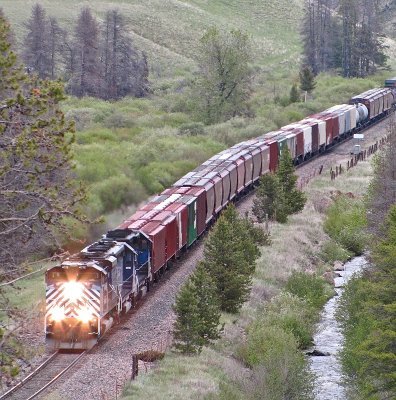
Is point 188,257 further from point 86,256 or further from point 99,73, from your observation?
point 99,73

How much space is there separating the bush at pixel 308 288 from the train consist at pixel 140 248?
4921mm

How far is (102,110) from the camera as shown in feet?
247

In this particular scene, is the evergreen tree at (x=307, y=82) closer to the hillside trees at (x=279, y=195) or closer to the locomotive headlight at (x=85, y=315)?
the hillside trees at (x=279, y=195)

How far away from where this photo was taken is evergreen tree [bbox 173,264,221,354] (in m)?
25.9

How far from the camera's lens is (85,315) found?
25188mm

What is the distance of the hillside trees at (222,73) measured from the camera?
250 feet

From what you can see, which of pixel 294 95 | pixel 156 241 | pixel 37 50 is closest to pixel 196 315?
pixel 156 241

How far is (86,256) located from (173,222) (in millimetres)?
8356

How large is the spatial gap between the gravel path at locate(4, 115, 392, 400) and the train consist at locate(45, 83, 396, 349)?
528 mm

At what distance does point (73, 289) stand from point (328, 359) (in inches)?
428

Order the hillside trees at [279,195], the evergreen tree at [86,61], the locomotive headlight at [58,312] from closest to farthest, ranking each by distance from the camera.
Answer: the locomotive headlight at [58,312] → the hillside trees at [279,195] → the evergreen tree at [86,61]

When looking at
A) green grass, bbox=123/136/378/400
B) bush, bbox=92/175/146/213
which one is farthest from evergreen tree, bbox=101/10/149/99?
bush, bbox=92/175/146/213

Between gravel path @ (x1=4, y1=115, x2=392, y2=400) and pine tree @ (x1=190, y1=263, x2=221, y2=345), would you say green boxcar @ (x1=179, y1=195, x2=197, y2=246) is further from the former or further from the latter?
pine tree @ (x1=190, y1=263, x2=221, y2=345)

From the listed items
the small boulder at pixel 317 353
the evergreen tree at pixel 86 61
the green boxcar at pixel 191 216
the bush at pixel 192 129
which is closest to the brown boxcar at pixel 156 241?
the green boxcar at pixel 191 216
